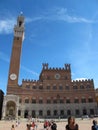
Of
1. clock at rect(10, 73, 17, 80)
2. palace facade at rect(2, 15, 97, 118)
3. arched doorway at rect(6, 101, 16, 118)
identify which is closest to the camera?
arched doorway at rect(6, 101, 16, 118)

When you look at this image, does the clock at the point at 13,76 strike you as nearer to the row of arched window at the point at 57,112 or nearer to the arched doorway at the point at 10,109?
the arched doorway at the point at 10,109

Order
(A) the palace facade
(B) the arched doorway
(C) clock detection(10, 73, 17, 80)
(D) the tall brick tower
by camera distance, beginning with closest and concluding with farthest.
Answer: (B) the arched doorway, (A) the palace facade, (D) the tall brick tower, (C) clock detection(10, 73, 17, 80)

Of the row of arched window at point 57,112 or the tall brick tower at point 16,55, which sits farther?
the tall brick tower at point 16,55

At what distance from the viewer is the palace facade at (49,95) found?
165 ft

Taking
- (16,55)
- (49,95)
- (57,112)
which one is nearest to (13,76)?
(16,55)

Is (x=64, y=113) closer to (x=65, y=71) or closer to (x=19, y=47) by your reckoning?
(x=65, y=71)

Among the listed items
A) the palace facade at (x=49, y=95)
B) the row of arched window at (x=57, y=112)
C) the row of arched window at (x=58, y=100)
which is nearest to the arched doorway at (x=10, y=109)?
the palace facade at (x=49, y=95)

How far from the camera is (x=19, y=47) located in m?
57.1

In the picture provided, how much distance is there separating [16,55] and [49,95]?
17232 mm

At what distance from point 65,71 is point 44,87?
937 centimetres

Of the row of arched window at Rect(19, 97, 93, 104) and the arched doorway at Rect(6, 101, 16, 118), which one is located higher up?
the row of arched window at Rect(19, 97, 93, 104)

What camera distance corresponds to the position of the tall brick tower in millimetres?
51531

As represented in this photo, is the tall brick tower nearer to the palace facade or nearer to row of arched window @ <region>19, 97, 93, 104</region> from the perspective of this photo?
the palace facade

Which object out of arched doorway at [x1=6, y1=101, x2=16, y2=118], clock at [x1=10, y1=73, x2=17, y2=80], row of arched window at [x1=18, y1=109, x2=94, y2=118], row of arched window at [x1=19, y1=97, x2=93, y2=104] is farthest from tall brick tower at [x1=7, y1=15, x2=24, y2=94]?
row of arched window at [x1=18, y1=109, x2=94, y2=118]
